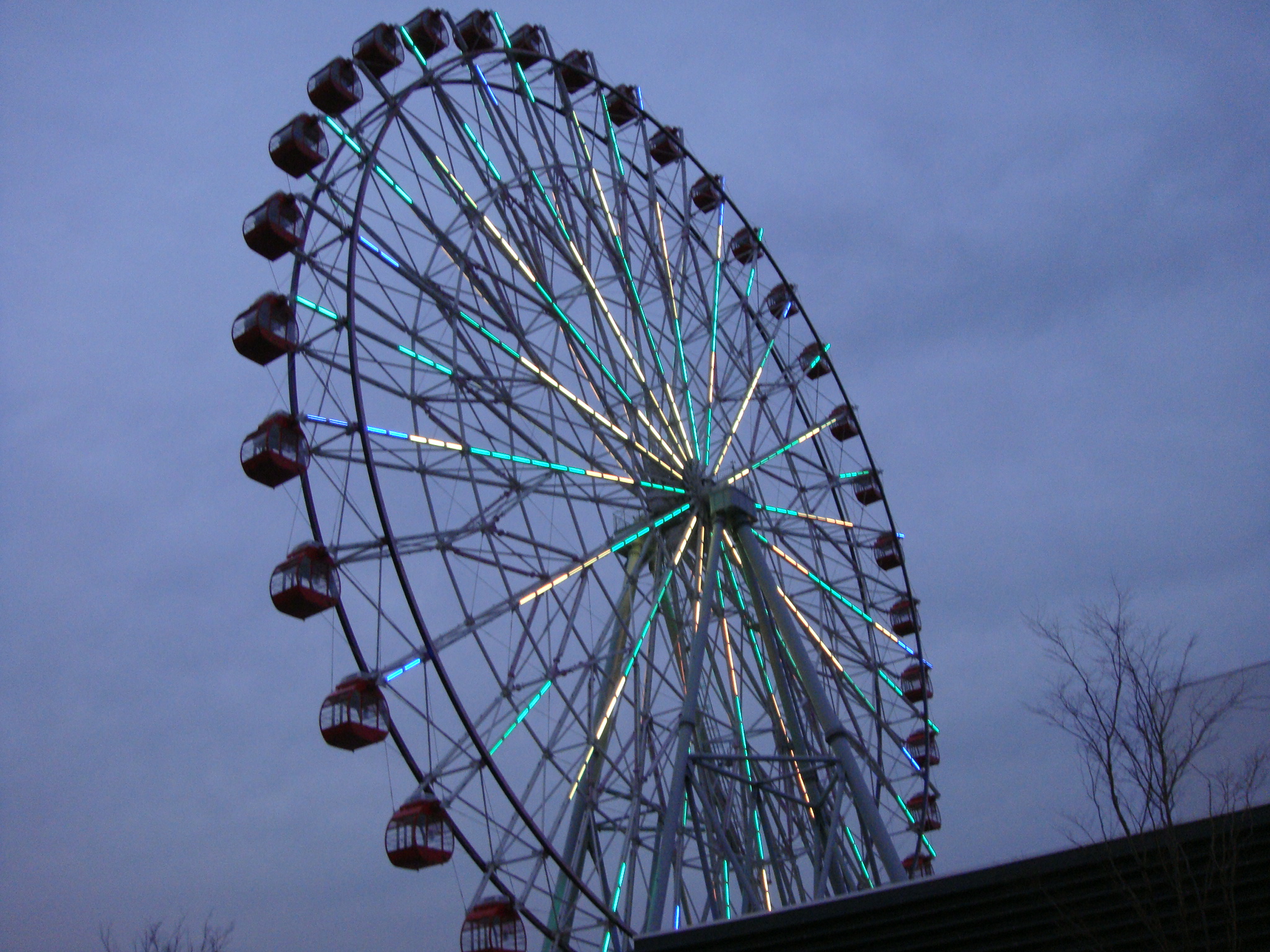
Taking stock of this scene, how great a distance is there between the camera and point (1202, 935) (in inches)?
418

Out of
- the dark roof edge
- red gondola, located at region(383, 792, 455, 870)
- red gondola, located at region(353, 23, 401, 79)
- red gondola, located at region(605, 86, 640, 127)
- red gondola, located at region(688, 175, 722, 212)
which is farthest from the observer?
red gondola, located at region(688, 175, 722, 212)

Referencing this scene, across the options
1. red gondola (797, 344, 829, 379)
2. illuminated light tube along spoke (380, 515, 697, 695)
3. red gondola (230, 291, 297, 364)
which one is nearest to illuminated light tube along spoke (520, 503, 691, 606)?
illuminated light tube along spoke (380, 515, 697, 695)

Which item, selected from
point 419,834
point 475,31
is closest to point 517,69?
point 475,31

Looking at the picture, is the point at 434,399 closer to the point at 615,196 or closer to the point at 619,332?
the point at 619,332

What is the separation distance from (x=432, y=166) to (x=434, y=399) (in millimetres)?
3794

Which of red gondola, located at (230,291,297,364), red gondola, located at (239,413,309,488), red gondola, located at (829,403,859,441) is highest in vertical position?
red gondola, located at (829,403,859,441)

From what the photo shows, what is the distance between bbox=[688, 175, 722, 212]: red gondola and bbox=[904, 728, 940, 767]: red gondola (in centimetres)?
1184

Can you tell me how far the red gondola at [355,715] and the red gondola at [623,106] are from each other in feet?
45.0

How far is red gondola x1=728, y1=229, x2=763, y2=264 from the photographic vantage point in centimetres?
2627

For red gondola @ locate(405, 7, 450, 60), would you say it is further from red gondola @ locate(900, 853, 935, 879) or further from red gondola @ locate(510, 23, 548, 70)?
red gondola @ locate(900, 853, 935, 879)

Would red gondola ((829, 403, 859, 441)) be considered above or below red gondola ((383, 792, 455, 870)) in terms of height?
above

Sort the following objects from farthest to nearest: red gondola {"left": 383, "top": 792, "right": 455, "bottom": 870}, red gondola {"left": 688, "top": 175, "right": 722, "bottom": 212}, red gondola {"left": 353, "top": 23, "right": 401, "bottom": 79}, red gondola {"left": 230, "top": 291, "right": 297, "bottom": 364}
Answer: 1. red gondola {"left": 688, "top": 175, "right": 722, "bottom": 212}
2. red gondola {"left": 353, "top": 23, "right": 401, "bottom": 79}
3. red gondola {"left": 230, "top": 291, "right": 297, "bottom": 364}
4. red gondola {"left": 383, "top": 792, "right": 455, "bottom": 870}

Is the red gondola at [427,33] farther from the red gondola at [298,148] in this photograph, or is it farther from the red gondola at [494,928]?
the red gondola at [494,928]

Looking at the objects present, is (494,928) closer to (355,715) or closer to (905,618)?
(355,715)
